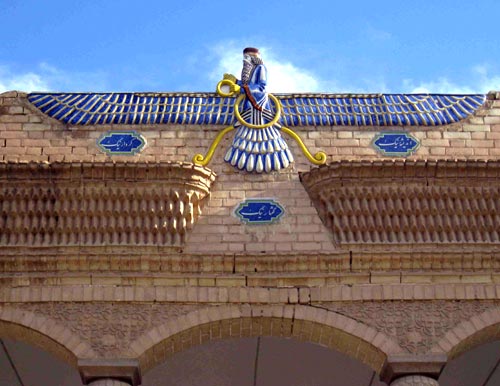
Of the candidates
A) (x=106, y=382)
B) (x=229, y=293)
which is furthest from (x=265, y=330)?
(x=106, y=382)

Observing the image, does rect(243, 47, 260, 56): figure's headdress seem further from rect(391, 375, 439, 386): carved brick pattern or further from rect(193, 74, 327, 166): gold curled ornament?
rect(391, 375, 439, 386): carved brick pattern

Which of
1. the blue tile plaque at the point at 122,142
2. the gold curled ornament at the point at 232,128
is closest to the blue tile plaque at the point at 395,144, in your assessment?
the gold curled ornament at the point at 232,128

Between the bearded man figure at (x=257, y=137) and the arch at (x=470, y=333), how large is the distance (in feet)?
7.02

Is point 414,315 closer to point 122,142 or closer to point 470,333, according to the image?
point 470,333

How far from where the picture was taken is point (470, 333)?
988 centimetres

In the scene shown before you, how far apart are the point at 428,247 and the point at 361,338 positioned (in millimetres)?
1023

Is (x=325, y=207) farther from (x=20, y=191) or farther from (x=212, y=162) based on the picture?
(x=20, y=191)

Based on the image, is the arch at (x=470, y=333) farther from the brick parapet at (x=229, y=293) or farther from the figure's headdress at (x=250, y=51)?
the figure's headdress at (x=250, y=51)

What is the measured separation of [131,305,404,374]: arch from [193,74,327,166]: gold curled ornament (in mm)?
1491

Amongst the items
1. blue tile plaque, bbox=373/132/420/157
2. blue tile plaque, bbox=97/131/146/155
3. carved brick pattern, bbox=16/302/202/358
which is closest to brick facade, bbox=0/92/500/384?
carved brick pattern, bbox=16/302/202/358

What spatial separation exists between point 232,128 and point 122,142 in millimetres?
998

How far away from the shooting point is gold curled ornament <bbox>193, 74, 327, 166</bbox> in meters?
10.8

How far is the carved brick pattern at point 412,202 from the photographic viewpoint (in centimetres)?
1030

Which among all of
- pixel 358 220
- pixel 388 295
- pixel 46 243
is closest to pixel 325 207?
pixel 358 220
